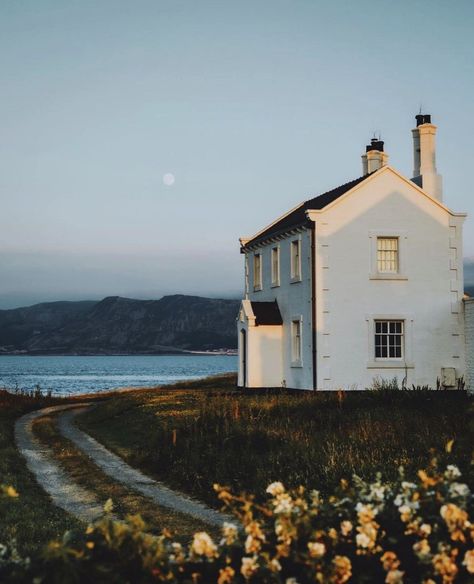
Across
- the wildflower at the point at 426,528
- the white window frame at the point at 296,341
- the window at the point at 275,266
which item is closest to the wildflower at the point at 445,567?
the wildflower at the point at 426,528

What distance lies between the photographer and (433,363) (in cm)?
3103

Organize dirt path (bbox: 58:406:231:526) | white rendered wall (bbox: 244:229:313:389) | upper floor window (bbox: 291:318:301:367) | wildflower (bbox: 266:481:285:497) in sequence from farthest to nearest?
upper floor window (bbox: 291:318:301:367) → white rendered wall (bbox: 244:229:313:389) → dirt path (bbox: 58:406:231:526) → wildflower (bbox: 266:481:285:497)

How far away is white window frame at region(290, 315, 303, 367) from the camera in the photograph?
31533mm

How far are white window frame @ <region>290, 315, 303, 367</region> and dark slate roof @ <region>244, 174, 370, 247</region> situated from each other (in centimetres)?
391

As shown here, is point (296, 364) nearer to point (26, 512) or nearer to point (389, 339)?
point (389, 339)

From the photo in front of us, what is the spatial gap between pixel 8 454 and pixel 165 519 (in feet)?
28.0

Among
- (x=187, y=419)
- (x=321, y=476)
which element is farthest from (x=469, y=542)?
(x=187, y=419)

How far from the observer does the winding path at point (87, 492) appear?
12864 mm

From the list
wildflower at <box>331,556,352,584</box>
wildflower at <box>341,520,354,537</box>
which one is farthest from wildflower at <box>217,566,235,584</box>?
wildflower at <box>341,520,354,537</box>

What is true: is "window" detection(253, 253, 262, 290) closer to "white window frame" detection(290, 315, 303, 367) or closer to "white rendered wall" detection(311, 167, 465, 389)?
"white window frame" detection(290, 315, 303, 367)

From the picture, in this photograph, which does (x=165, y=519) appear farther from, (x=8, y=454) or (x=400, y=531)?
(x=8, y=454)

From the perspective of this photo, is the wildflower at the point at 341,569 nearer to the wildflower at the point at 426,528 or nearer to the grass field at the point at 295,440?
the wildflower at the point at 426,528

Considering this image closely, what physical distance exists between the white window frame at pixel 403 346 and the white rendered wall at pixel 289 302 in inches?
93.0

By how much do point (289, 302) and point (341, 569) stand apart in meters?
27.4
